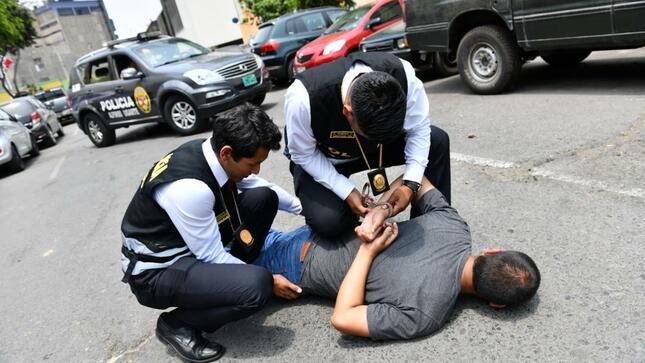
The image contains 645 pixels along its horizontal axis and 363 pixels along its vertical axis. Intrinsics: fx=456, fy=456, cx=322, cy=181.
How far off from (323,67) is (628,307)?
1.74 metres

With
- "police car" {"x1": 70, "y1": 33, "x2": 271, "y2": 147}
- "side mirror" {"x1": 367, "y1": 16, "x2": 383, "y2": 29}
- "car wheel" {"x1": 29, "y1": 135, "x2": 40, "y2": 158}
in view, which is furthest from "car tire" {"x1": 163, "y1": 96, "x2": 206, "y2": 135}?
"car wheel" {"x1": 29, "y1": 135, "x2": 40, "y2": 158}

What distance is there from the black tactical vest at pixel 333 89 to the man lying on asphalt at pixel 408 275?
452mm

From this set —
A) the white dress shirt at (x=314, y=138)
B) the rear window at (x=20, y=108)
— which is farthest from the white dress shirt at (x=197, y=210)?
the rear window at (x=20, y=108)

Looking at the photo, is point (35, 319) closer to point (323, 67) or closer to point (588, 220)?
point (323, 67)

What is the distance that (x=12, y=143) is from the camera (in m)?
8.91

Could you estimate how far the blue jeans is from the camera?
2.37m

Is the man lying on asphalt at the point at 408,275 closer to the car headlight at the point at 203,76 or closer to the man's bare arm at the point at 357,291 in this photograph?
the man's bare arm at the point at 357,291

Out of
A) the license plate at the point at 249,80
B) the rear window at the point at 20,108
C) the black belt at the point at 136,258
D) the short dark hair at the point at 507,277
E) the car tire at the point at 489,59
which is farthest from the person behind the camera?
the rear window at the point at 20,108

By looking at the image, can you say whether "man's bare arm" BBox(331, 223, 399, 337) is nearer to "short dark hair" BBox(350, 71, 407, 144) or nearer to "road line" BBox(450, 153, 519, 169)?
"short dark hair" BBox(350, 71, 407, 144)

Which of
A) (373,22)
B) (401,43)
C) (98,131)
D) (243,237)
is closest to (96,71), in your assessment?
(98,131)

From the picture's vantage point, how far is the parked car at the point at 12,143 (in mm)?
8602

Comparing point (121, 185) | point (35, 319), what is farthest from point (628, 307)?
point (121, 185)

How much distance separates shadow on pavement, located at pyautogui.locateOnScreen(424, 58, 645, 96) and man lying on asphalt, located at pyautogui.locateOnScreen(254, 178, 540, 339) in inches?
143

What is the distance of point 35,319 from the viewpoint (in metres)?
2.93
